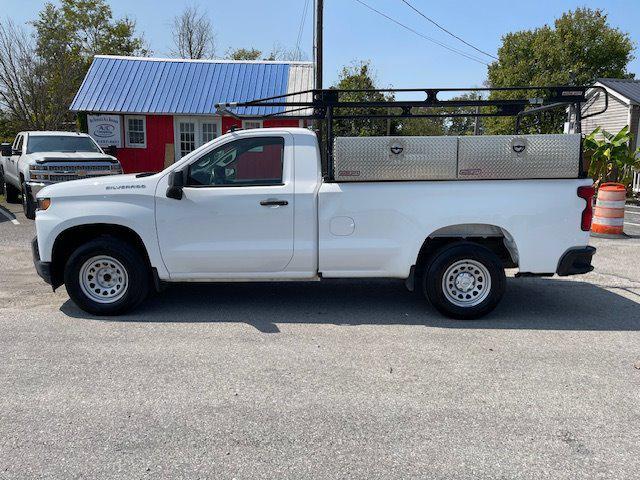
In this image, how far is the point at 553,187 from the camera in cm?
551

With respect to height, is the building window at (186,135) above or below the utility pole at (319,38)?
below

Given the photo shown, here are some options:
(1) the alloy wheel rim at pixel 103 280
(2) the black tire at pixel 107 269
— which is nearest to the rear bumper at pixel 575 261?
(2) the black tire at pixel 107 269

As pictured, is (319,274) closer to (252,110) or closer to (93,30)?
(252,110)

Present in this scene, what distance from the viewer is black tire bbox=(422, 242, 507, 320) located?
5.61 metres

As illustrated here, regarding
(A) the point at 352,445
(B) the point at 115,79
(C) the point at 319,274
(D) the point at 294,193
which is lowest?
(A) the point at 352,445

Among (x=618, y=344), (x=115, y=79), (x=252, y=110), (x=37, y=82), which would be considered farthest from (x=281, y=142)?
(x=37, y=82)

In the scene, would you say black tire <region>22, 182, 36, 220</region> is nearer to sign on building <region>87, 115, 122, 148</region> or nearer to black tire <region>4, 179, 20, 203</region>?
black tire <region>4, 179, 20, 203</region>

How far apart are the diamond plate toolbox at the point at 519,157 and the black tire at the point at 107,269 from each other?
3478 mm

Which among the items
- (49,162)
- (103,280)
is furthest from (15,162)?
(103,280)

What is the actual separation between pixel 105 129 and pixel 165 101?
2469 mm

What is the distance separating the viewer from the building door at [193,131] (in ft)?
67.1

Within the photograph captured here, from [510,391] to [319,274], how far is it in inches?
93.1

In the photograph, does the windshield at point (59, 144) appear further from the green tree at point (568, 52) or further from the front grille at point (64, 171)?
the green tree at point (568, 52)

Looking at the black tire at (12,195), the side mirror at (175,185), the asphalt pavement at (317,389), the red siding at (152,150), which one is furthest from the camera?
the red siding at (152,150)
